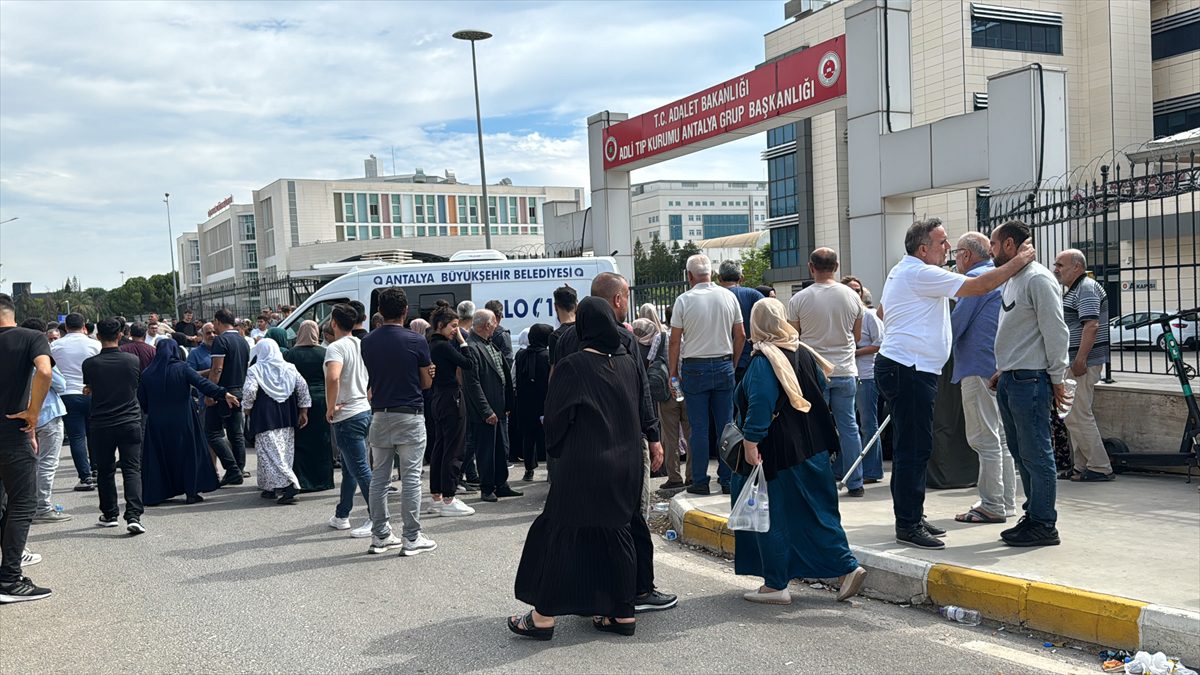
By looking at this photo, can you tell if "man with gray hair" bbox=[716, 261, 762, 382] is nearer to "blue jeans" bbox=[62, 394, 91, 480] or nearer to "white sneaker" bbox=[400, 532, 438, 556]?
"white sneaker" bbox=[400, 532, 438, 556]

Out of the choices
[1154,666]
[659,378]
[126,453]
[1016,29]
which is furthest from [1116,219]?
[1016,29]

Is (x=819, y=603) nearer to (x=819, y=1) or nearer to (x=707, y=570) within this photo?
(x=707, y=570)

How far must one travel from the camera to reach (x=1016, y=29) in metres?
45.7

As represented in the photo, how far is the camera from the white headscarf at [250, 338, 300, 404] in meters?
9.41

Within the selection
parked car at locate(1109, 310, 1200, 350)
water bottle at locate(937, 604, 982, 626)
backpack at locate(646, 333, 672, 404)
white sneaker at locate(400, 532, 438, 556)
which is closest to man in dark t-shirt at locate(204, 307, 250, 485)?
white sneaker at locate(400, 532, 438, 556)

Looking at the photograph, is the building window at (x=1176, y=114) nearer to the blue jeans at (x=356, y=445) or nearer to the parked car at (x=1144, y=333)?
the parked car at (x=1144, y=333)

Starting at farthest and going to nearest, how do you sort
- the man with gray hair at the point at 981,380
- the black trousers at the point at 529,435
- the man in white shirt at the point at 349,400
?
the black trousers at the point at 529,435
the man in white shirt at the point at 349,400
the man with gray hair at the point at 981,380

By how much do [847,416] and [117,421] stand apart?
6235 millimetres

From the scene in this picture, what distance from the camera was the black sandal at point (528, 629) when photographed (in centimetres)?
488

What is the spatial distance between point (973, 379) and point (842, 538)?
6.93 ft

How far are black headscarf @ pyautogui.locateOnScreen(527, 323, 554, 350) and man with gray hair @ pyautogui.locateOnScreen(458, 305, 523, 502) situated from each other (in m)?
0.58

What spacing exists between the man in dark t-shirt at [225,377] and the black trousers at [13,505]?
4.25 m

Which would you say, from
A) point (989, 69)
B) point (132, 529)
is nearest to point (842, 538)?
point (132, 529)

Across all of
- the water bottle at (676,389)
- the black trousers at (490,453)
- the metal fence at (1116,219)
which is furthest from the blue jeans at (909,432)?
the black trousers at (490,453)
